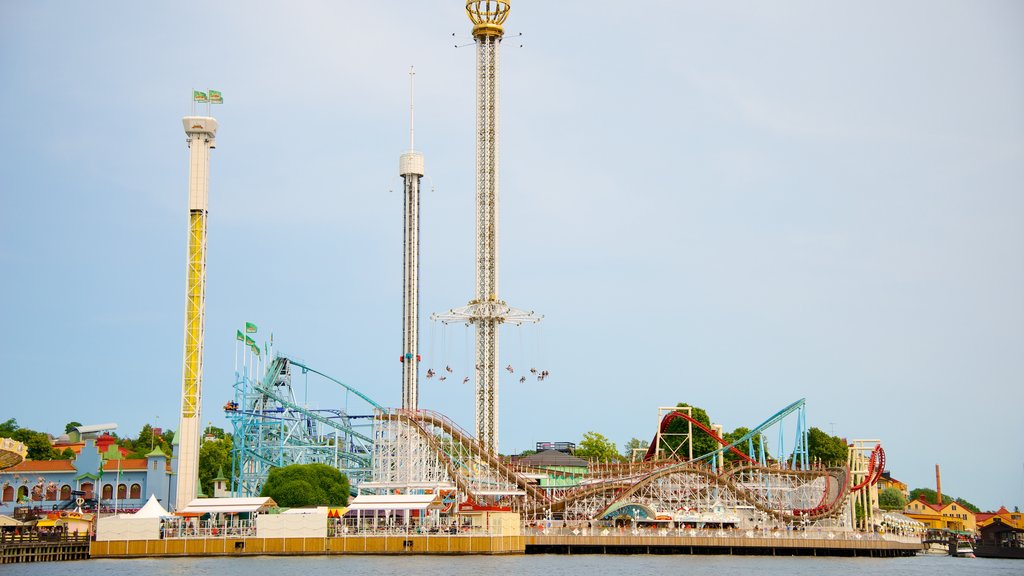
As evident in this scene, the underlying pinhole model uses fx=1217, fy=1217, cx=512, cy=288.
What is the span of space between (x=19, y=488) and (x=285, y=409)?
31.8 metres

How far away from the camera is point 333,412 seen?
91.0 meters

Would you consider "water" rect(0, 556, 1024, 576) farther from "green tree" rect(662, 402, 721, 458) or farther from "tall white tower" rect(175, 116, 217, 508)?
"green tree" rect(662, 402, 721, 458)

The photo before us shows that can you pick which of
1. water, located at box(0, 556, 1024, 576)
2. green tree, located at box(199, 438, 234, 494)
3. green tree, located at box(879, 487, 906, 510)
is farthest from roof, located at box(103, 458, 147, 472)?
green tree, located at box(879, 487, 906, 510)

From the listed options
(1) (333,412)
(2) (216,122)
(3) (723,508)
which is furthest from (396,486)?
(2) (216,122)

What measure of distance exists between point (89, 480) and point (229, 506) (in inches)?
1497

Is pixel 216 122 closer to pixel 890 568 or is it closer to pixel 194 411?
pixel 194 411

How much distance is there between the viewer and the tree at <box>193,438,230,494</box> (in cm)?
10744

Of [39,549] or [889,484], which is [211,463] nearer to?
[39,549]

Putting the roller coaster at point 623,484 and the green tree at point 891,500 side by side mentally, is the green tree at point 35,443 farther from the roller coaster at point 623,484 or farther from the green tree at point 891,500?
the green tree at point 891,500

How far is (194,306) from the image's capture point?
281 ft

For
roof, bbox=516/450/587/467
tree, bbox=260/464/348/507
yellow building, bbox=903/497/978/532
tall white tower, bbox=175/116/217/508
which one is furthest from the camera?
yellow building, bbox=903/497/978/532

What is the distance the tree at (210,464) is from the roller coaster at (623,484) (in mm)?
27867

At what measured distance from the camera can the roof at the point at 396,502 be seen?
70.9 metres

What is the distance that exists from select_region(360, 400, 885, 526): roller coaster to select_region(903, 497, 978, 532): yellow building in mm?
59568
